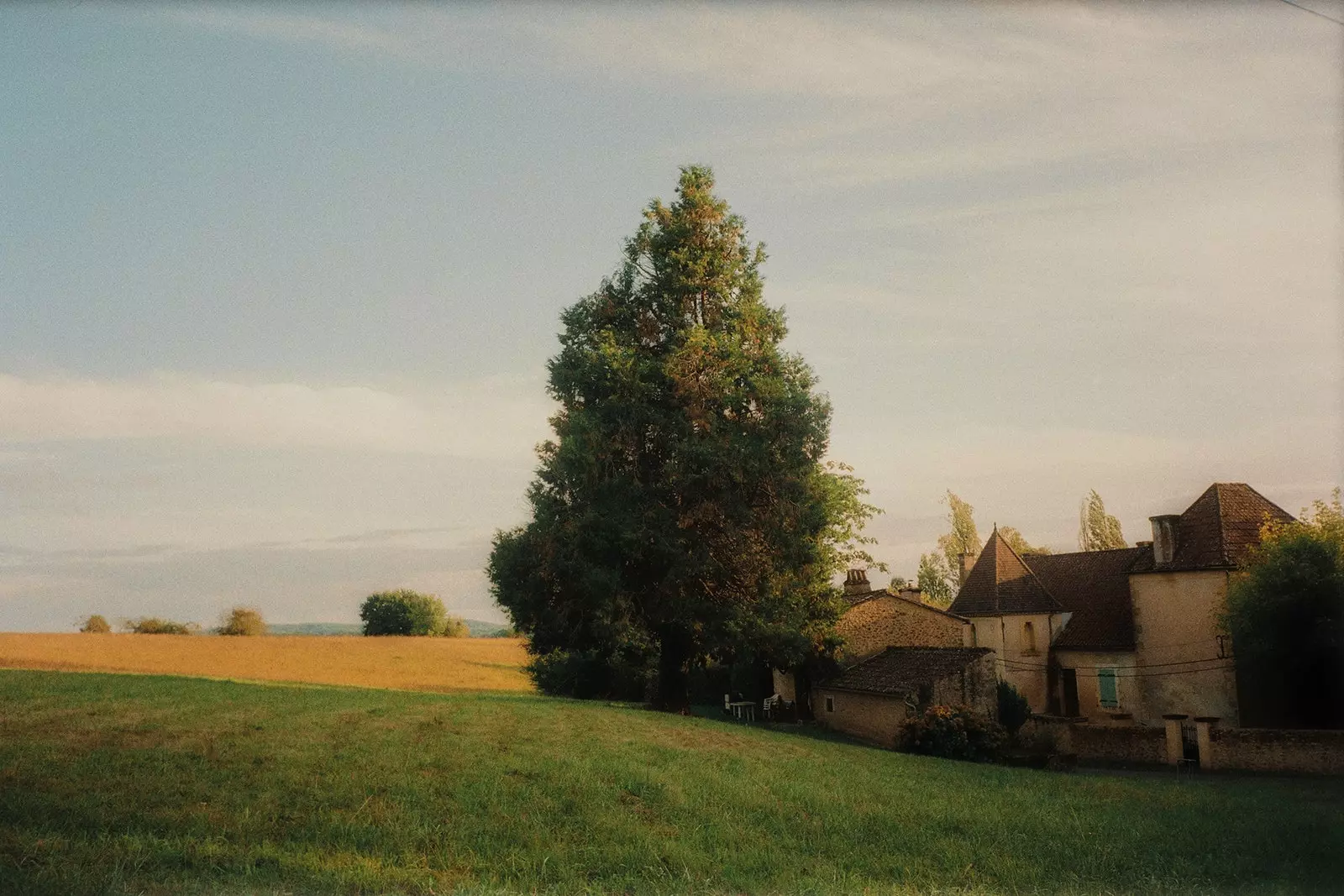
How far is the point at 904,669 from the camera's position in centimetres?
3950

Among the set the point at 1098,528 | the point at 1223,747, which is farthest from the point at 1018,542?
the point at 1223,747

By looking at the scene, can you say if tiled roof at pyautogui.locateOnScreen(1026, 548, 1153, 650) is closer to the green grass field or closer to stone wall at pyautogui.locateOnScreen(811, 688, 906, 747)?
stone wall at pyautogui.locateOnScreen(811, 688, 906, 747)

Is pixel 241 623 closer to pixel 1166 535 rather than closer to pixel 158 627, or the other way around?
pixel 158 627

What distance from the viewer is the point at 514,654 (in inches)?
3056

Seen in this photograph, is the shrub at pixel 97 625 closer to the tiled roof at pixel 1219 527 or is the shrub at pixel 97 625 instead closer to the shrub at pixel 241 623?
the shrub at pixel 241 623

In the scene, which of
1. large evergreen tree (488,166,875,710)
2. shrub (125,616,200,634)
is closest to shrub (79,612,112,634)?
shrub (125,616,200,634)

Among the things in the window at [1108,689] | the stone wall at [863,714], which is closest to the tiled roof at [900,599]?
the stone wall at [863,714]

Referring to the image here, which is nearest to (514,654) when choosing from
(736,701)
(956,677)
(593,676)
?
(593,676)

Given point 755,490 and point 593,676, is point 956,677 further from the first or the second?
point 593,676

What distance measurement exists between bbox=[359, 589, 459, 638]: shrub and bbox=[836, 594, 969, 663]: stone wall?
235 feet

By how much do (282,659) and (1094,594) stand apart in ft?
162

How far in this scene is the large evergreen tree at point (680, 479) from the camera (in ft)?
103

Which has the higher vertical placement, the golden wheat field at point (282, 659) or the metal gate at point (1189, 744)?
the golden wheat field at point (282, 659)

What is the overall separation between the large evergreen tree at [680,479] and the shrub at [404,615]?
77.0m
